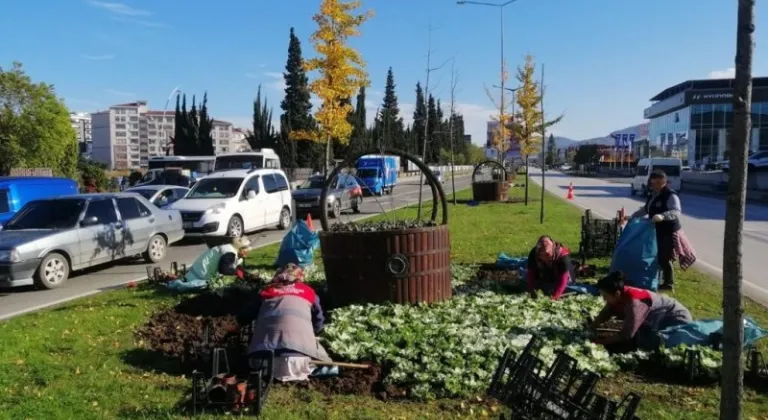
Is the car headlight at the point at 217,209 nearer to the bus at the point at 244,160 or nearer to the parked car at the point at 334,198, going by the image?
the parked car at the point at 334,198

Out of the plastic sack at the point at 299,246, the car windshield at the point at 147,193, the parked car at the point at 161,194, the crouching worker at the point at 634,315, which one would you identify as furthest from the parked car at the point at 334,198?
the crouching worker at the point at 634,315

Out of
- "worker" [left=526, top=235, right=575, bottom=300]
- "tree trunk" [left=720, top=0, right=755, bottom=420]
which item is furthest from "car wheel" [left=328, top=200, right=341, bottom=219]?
"tree trunk" [left=720, top=0, right=755, bottom=420]

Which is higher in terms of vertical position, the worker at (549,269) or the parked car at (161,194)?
the parked car at (161,194)

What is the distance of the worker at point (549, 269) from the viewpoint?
8055mm

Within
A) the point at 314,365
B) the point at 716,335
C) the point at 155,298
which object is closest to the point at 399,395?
the point at 314,365

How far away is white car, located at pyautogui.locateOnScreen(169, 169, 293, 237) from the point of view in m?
16.1

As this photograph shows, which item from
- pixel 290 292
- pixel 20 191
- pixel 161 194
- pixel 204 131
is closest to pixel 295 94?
pixel 204 131

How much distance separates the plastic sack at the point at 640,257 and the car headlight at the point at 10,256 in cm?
899

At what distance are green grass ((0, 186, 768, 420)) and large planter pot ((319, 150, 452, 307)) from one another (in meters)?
2.35

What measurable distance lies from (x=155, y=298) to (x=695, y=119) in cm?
9558

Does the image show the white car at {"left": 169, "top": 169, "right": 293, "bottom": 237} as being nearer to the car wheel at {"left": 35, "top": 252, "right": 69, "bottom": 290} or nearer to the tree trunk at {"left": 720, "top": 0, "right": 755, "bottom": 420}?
the car wheel at {"left": 35, "top": 252, "right": 69, "bottom": 290}

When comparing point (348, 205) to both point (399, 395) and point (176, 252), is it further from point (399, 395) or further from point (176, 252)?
point (399, 395)

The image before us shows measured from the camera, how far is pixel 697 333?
5.91m

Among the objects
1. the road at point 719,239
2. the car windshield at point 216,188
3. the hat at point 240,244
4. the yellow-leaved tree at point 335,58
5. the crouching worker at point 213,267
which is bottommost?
the road at point 719,239
